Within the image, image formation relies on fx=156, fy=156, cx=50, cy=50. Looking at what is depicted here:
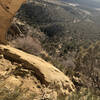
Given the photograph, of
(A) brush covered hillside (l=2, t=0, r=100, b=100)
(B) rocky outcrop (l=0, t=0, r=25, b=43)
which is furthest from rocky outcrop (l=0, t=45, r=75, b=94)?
(A) brush covered hillside (l=2, t=0, r=100, b=100)

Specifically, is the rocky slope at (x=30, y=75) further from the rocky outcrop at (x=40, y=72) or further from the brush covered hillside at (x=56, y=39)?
the brush covered hillside at (x=56, y=39)

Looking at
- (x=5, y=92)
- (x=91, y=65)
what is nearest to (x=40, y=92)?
(x=5, y=92)

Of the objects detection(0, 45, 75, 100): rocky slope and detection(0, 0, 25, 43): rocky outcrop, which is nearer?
detection(0, 45, 75, 100): rocky slope

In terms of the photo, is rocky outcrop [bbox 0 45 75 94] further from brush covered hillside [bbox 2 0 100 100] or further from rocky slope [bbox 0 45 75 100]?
brush covered hillside [bbox 2 0 100 100]

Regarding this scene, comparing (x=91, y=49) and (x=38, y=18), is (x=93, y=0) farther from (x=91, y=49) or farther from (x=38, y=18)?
(x=91, y=49)

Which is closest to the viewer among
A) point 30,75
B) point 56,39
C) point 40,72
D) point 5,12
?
point 30,75

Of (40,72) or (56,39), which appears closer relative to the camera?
(40,72)

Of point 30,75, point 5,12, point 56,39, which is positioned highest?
point 5,12

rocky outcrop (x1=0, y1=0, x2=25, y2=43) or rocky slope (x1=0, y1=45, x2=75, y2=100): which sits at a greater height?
rocky outcrop (x1=0, y1=0, x2=25, y2=43)

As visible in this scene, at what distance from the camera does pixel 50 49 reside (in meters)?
28.0

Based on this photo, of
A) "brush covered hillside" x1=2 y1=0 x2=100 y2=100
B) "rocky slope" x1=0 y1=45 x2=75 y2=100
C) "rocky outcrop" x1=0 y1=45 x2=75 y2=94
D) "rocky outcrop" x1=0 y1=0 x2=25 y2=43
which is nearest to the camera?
"rocky slope" x1=0 y1=45 x2=75 y2=100

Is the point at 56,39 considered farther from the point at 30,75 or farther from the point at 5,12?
the point at 30,75

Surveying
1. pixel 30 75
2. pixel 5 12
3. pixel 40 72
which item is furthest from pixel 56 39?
pixel 30 75

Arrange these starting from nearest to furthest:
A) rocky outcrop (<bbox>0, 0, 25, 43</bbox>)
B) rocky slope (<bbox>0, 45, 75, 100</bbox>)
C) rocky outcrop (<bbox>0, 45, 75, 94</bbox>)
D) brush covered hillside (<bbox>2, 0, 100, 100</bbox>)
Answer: rocky slope (<bbox>0, 45, 75, 100</bbox>) < rocky outcrop (<bbox>0, 45, 75, 94</bbox>) < rocky outcrop (<bbox>0, 0, 25, 43</bbox>) < brush covered hillside (<bbox>2, 0, 100, 100</bbox>)
